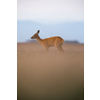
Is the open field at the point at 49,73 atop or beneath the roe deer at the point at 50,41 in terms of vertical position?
beneath

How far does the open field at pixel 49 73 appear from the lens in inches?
78.7

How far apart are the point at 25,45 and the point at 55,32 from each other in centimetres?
55

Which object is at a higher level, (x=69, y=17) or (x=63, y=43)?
(x=69, y=17)

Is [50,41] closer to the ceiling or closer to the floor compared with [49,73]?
closer to the ceiling

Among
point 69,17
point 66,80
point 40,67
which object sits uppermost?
point 69,17

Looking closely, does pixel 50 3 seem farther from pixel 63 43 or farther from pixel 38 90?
pixel 38 90

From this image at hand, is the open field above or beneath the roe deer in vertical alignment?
beneath

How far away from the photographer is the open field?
200 centimetres

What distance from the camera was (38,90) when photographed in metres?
2.00

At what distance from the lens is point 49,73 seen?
2.00 meters
